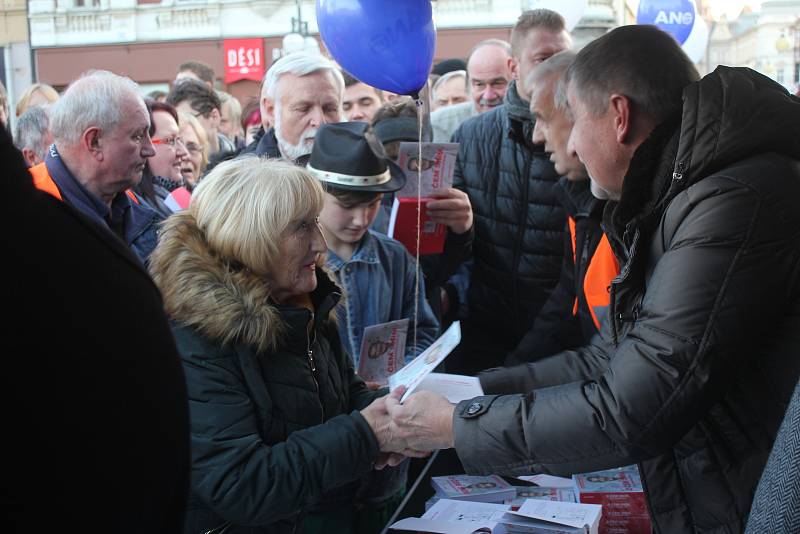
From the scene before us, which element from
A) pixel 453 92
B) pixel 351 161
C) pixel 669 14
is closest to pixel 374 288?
pixel 351 161

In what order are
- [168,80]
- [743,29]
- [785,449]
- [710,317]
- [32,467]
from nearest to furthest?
[32,467] → [785,449] → [710,317] → [168,80] → [743,29]

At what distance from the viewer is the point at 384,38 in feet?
10.3

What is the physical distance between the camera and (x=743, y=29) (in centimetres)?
4966

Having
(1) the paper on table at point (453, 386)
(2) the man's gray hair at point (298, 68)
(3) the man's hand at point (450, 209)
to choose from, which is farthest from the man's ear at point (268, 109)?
(1) the paper on table at point (453, 386)

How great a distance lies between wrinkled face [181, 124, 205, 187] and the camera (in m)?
4.70

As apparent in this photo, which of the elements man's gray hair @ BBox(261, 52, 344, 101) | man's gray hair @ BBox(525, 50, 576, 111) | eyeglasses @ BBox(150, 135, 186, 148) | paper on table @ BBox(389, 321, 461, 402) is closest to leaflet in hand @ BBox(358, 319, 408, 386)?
A: paper on table @ BBox(389, 321, 461, 402)

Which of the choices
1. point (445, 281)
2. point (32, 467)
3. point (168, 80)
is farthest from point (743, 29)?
point (32, 467)

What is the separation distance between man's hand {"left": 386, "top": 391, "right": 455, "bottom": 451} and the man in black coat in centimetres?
123

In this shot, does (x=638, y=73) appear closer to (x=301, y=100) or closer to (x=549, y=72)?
(x=549, y=72)

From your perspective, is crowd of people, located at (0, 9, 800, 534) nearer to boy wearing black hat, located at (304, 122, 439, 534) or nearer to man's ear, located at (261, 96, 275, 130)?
boy wearing black hat, located at (304, 122, 439, 534)

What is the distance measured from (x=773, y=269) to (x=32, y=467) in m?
1.42

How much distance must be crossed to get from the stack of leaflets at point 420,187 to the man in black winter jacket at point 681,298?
1.23 metres

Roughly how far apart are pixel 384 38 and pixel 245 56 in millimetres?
21936

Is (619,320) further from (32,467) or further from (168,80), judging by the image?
(168,80)
